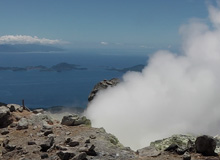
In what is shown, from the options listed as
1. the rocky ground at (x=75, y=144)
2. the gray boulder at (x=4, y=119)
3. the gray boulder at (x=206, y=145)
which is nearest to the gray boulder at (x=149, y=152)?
the rocky ground at (x=75, y=144)

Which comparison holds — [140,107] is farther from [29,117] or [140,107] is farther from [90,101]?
[29,117]

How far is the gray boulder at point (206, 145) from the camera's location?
17.4 metres

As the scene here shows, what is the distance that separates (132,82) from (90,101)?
1146cm

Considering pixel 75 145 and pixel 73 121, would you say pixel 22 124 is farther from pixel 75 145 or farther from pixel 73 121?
pixel 75 145

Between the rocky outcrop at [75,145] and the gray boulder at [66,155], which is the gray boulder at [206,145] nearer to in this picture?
the rocky outcrop at [75,145]

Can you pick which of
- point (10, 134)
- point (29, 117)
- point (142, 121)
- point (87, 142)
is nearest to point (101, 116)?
point (142, 121)

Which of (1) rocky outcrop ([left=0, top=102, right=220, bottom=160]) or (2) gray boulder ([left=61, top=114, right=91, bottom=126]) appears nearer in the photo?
(1) rocky outcrop ([left=0, top=102, right=220, bottom=160])

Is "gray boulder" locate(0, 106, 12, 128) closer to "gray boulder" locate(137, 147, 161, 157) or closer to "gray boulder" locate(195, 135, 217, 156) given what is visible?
"gray boulder" locate(137, 147, 161, 157)

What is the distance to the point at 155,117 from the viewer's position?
Answer: 180ft

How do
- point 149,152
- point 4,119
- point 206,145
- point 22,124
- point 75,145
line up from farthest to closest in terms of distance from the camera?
1. point 4,119
2. point 22,124
3. point 75,145
4. point 149,152
5. point 206,145

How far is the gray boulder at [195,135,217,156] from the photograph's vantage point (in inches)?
686

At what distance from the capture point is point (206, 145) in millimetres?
17516

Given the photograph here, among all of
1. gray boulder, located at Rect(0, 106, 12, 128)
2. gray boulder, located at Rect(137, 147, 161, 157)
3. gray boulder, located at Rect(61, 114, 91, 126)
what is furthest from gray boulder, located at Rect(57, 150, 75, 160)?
gray boulder, located at Rect(0, 106, 12, 128)

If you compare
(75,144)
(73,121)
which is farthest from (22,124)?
(75,144)
